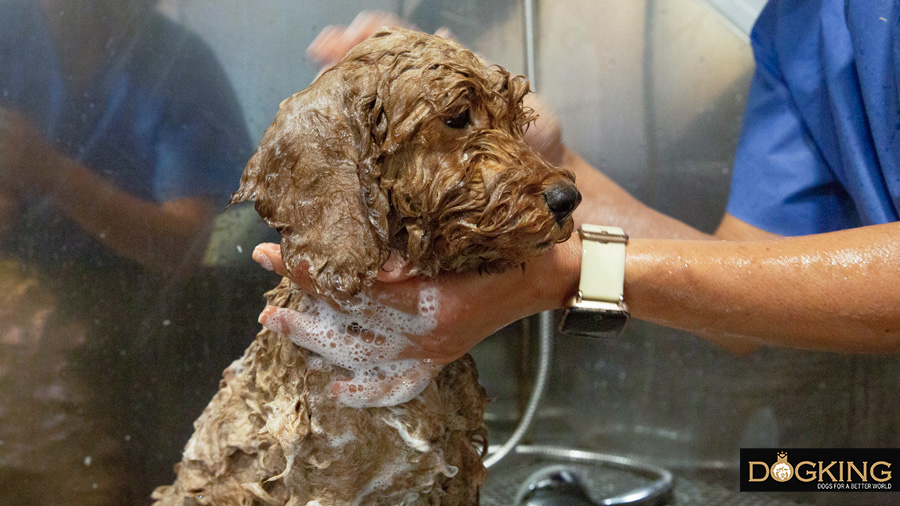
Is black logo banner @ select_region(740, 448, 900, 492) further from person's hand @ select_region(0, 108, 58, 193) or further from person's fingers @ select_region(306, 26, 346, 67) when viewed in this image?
person's hand @ select_region(0, 108, 58, 193)

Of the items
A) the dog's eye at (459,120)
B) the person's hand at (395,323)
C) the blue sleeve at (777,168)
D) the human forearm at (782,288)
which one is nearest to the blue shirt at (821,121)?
the blue sleeve at (777,168)

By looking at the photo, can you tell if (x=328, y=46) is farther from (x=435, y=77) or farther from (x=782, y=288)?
(x=782, y=288)

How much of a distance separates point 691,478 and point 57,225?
69.9 inches

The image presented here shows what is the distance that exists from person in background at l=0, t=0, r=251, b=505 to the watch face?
32.4 inches

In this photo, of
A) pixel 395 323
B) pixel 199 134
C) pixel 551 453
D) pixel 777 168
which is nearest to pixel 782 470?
pixel 551 453

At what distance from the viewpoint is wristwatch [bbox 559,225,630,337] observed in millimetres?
1079

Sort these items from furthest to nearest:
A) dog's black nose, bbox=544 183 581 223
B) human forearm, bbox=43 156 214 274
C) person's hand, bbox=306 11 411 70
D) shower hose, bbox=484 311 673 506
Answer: shower hose, bbox=484 311 673 506 → human forearm, bbox=43 156 214 274 → person's hand, bbox=306 11 411 70 → dog's black nose, bbox=544 183 581 223

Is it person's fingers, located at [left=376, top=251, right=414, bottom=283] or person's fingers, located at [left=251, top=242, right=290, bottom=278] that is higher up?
person's fingers, located at [left=251, top=242, right=290, bottom=278]

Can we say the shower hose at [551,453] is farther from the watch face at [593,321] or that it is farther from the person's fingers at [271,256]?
the person's fingers at [271,256]

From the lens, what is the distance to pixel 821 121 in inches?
57.4

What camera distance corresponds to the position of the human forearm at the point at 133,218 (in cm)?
134

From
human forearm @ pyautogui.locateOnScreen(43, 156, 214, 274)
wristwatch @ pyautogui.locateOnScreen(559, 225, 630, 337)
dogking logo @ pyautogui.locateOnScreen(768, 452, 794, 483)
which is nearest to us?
wristwatch @ pyautogui.locateOnScreen(559, 225, 630, 337)

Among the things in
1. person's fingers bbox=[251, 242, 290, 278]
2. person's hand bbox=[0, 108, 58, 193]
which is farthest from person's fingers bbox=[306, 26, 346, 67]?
person's hand bbox=[0, 108, 58, 193]

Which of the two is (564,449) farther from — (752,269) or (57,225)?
(57,225)
